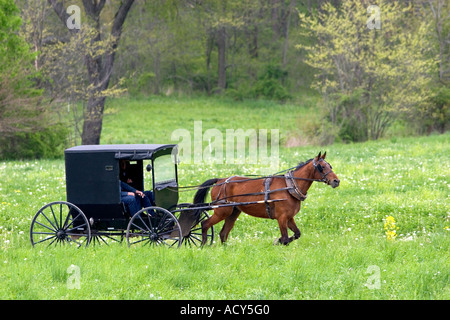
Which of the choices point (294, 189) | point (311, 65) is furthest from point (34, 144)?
point (294, 189)

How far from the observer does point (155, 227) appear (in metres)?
9.53

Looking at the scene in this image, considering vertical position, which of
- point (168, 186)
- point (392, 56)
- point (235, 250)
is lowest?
point (235, 250)

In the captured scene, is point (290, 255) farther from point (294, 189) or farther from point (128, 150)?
point (128, 150)

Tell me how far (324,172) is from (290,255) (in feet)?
5.00

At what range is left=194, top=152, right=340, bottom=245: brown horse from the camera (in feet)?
30.2

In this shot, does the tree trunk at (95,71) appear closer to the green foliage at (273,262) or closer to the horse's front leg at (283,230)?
the green foliage at (273,262)

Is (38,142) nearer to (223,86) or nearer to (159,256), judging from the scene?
(159,256)

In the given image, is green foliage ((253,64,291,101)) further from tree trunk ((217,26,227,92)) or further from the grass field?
the grass field

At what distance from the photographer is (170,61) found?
49969 millimetres

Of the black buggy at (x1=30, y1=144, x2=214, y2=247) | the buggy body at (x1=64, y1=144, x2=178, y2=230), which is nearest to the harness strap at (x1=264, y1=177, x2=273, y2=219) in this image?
the black buggy at (x1=30, y1=144, x2=214, y2=247)

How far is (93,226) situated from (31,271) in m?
2.50

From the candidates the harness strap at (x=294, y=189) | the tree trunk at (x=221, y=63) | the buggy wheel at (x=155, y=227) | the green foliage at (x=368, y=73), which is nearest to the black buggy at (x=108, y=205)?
the buggy wheel at (x=155, y=227)

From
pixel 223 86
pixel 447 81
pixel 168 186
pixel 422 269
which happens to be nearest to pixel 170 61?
pixel 223 86
